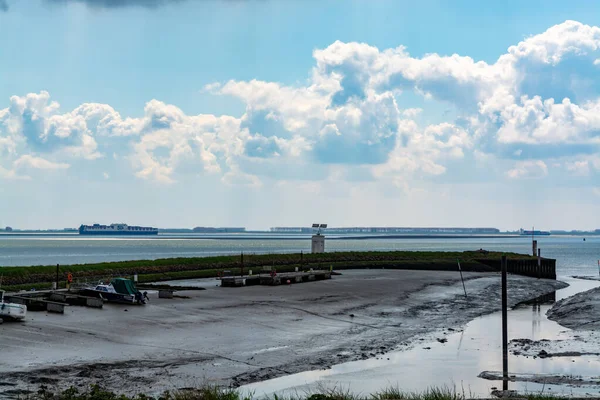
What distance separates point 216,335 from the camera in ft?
109

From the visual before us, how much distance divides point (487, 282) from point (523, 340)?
40513 mm

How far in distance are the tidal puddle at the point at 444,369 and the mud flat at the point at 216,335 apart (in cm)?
110

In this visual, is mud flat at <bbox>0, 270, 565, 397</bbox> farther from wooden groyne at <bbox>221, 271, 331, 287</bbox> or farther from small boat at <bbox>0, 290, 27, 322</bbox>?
wooden groyne at <bbox>221, 271, 331, 287</bbox>

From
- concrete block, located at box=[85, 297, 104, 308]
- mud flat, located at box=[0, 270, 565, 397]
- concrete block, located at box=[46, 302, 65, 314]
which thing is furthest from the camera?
concrete block, located at box=[85, 297, 104, 308]

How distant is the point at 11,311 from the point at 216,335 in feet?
30.7

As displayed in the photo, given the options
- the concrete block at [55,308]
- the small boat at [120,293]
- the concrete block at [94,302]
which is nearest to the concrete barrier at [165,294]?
the small boat at [120,293]

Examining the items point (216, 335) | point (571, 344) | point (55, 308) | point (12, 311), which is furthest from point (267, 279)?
point (571, 344)

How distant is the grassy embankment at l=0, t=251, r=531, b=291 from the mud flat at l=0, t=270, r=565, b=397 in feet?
46.4

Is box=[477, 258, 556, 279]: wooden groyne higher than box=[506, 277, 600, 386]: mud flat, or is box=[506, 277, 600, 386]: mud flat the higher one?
box=[477, 258, 556, 279]: wooden groyne

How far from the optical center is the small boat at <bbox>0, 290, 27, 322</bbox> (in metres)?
32.1

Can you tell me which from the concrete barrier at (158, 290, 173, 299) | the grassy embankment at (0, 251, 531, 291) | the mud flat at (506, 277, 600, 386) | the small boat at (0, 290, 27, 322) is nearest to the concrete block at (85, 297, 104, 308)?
the concrete barrier at (158, 290, 173, 299)

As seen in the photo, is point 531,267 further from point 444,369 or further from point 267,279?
point 444,369

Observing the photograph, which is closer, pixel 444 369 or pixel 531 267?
pixel 444 369

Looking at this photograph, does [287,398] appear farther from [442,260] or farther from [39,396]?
[442,260]
